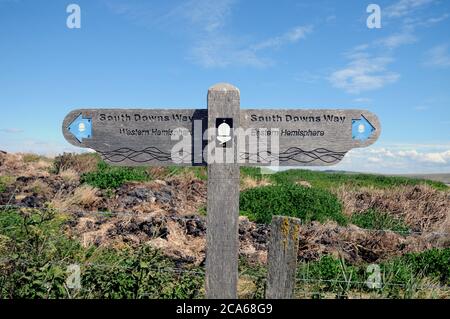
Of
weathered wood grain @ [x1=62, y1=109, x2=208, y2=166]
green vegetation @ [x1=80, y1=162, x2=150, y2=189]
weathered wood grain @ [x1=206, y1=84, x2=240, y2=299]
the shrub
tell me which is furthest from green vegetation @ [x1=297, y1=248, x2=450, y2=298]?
the shrub

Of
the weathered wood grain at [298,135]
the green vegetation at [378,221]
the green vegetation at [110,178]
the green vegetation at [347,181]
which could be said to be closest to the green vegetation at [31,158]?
the green vegetation at [110,178]

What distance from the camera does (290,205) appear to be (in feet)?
33.8

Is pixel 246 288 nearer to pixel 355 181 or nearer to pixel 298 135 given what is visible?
pixel 298 135

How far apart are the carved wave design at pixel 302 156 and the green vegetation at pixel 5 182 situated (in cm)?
935

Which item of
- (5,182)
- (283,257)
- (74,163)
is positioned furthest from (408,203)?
(74,163)

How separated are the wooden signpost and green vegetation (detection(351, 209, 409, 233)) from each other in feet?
21.5

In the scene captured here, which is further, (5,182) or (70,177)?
(70,177)

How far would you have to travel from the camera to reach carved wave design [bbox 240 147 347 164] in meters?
4.40

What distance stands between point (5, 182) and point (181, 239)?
7.51 meters

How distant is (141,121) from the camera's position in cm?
449

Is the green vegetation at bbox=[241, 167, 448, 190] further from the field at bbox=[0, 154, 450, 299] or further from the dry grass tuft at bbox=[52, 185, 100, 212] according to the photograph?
the dry grass tuft at bbox=[52, 185, 100, 212]
